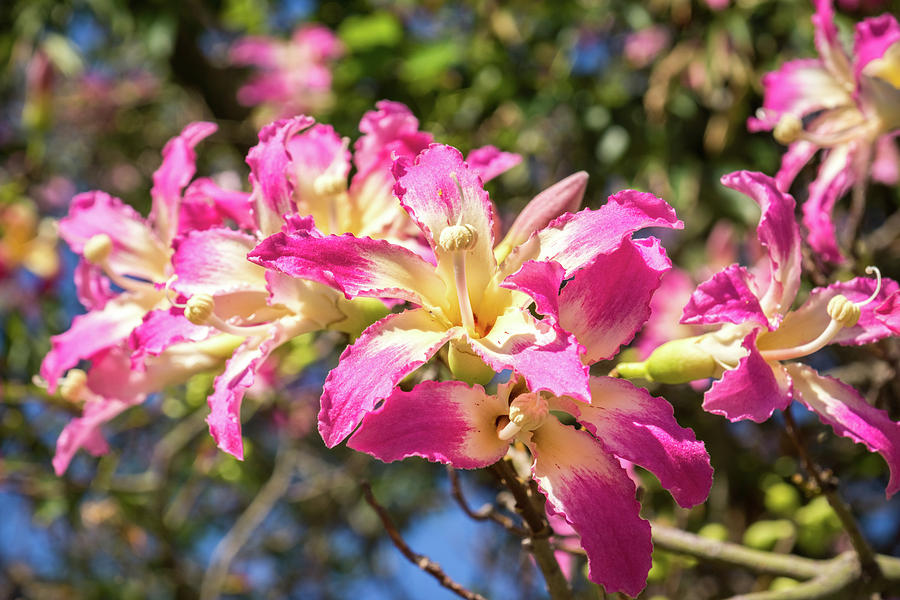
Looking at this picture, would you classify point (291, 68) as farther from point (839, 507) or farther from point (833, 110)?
point (839, 507)

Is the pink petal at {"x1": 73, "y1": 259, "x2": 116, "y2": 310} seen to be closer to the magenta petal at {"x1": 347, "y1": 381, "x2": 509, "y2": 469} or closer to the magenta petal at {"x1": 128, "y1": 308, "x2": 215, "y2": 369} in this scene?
the magenta petal at {"x1": 128, "y1": 308, "x2": 215, "y2": 369}

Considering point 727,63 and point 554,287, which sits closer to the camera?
point 554,287

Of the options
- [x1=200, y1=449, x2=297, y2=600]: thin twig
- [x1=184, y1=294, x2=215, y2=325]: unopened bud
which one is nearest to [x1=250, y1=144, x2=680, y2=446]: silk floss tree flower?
[x1=184, y1=294, x2=215, y2=325]: unopened bud

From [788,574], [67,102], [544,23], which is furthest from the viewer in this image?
[67,102]

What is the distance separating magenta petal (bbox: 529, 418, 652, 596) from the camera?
0.73 meters

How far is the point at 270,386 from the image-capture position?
191 centimetres

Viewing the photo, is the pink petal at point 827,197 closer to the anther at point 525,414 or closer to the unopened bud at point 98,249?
the anther at point 525,414

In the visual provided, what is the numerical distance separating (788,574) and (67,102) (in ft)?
11.1

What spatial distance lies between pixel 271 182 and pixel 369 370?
28 centimetres

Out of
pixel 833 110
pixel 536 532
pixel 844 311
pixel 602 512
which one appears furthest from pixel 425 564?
pixel 833 110

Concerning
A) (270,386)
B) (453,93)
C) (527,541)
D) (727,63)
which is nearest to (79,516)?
(270,386)

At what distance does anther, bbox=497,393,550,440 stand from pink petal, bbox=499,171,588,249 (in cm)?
19

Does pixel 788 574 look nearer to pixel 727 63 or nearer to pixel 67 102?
pixel 727 63

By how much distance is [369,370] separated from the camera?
29.2 inches
